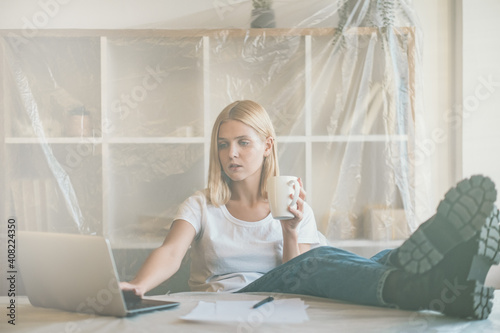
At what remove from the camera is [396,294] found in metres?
0.83

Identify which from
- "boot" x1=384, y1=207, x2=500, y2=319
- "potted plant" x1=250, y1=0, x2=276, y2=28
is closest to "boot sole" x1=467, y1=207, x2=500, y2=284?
"boot" x1=384, y1=207, x2=500, y2=319

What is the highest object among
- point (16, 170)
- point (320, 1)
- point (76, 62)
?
point (320, 1)

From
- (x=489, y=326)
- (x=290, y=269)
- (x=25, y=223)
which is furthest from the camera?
(x=25, y=223)

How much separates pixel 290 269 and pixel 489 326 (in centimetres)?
36

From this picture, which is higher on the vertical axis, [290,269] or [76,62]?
[76,62]

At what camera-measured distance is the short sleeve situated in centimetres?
135

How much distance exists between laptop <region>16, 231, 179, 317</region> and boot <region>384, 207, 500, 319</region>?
0.38 metres

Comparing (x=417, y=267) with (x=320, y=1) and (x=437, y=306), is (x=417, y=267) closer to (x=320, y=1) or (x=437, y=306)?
(x=437, y=306)

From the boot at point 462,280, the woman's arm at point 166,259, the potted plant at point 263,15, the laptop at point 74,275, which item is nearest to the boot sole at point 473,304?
the boot at point 462,280

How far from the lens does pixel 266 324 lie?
729mm

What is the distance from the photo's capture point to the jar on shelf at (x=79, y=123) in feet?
5.62

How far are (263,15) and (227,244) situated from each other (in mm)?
816

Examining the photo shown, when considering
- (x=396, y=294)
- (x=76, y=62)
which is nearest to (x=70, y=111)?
(x=76, y=62)

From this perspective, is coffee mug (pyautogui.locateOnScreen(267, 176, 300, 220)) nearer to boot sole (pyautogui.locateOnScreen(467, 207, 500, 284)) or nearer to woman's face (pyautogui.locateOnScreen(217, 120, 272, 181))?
woman's face (pyautogui.locateOnScreen(217, 120, 272, 181))
